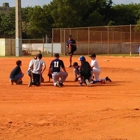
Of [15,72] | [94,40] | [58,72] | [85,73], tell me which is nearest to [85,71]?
[85,73]

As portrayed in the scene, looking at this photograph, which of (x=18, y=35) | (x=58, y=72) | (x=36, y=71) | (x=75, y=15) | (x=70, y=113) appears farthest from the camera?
(x=75, y=15)

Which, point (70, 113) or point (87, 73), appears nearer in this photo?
point (70, 113)

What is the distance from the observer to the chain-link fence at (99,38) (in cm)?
4459

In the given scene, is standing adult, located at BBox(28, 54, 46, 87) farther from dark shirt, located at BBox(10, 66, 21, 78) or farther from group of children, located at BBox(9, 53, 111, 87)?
Result: dark shirt, located at BBox(10, 66, 21, 78)

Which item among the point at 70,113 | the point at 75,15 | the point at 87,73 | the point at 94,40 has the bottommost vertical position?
the point at 70,113

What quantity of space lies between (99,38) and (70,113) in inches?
1441

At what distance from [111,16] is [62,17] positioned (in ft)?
46.4

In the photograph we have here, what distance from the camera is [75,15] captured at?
6166 centimetres

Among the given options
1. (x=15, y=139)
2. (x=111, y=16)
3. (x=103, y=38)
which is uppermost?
(x=111, y=16)

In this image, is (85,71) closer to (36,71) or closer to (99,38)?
(36,71)

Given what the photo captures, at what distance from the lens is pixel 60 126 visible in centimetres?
798

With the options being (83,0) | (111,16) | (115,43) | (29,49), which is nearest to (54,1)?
(83,0)

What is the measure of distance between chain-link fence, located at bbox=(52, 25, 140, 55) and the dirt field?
100.0 ft

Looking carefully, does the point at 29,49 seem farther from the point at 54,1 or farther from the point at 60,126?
the point at 60,126
